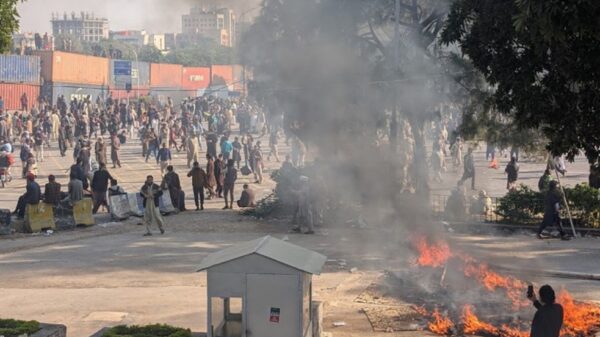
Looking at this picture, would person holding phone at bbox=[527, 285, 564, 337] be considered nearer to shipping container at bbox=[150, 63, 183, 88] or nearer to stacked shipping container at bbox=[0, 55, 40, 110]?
stacked shipping container at bbox=[0, 55, 40, 110]

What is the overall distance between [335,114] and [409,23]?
3.03 m

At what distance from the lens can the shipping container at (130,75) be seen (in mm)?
68438

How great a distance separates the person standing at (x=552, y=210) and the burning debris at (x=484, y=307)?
424 centimetres

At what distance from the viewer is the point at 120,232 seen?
66.7 ft

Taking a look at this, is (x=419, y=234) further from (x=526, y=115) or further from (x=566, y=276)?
(x=526, y=115)

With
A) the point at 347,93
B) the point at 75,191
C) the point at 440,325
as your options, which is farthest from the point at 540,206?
the point at 75,191

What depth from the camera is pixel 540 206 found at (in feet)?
67.5

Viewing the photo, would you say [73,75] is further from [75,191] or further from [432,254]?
[432,254]

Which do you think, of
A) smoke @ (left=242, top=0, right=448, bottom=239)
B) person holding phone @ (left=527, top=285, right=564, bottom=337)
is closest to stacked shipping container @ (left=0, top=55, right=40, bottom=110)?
smoke @ (left=242, top=0, right=448, bottom=239)

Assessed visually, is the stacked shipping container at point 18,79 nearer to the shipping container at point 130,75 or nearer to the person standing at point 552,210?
the shipping container at point 130,75

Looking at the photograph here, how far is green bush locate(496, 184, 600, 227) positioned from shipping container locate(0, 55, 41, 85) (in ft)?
127

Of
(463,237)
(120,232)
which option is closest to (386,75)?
(463,237)

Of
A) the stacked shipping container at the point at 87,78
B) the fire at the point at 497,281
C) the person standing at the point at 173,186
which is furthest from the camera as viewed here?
the stacked shipping container at the point at 87,78

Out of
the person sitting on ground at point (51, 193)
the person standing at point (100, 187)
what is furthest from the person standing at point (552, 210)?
the person sitting on ground at point (51, 193)
